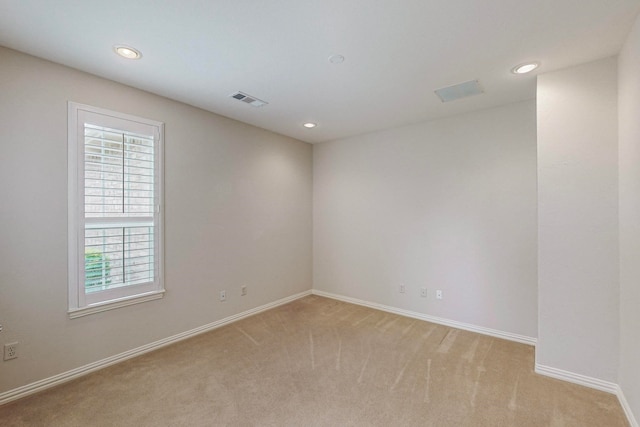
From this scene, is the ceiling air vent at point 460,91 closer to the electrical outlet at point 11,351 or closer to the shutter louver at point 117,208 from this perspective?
the shutter louver at point 117,208

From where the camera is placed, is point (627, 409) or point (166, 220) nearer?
point (627, 409)

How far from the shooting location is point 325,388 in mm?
2275

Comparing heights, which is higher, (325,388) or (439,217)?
(439,217)

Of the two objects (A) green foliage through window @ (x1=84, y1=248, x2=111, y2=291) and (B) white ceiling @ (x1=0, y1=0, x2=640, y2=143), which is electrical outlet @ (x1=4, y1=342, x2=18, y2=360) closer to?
(A) green foliage through window @ (x1=84, y1=248, x2=111, y2=291)

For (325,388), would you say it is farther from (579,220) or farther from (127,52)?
(127,52)

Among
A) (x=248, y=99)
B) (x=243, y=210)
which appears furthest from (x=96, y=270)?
(x=248, y=99)

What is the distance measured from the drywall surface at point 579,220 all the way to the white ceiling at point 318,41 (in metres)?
0.29

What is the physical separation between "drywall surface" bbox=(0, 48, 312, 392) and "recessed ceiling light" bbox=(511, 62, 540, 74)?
3.01 meters

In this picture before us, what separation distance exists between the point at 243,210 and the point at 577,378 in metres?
3.76

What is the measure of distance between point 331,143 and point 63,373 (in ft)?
13.7

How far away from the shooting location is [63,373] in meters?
2.36

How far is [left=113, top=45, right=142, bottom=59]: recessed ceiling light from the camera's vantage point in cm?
212

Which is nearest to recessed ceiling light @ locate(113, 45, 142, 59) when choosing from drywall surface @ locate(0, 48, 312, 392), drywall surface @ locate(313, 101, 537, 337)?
drywall surface @ locate(0, 48, 312, 392)

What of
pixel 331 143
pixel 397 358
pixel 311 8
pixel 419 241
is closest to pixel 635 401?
pixel 397 358
